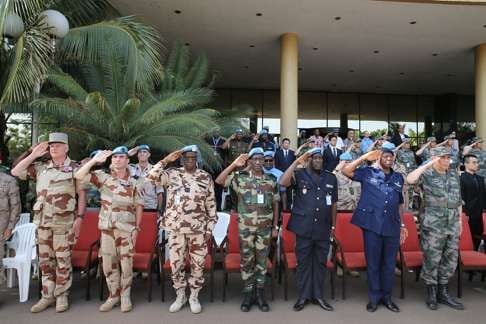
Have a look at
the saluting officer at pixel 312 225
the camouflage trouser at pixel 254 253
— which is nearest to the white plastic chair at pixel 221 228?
the camouflage trouser at pixel 254 253

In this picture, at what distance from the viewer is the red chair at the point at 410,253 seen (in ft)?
14.7

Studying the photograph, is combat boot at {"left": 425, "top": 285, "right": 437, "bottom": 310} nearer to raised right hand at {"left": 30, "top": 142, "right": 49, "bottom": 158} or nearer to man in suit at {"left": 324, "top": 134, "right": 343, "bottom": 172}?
man in suit at {"left": 324, "top": 134, "right": 343, "bottom": 172}

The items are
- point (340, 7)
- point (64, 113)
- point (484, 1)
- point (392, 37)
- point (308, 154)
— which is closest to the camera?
point (308, 154)

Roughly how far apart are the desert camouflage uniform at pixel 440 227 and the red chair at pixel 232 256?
1731mm

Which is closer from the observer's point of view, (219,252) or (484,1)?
(219,252)

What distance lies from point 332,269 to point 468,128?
1847 cm

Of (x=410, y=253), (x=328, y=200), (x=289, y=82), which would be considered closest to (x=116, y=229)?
(x=328, y=200)

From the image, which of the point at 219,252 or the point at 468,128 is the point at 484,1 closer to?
the point at 219,252

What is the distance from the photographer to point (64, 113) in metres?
6.93

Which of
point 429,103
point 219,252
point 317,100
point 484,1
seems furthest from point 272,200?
point 429,103

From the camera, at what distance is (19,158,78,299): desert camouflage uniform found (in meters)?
3.98

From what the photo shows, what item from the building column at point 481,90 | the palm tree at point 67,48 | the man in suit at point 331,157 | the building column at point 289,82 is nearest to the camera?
the palm tree at point 67,48

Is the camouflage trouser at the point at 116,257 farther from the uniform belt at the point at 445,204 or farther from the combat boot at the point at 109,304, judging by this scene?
the uniform belt at the point at 445,204

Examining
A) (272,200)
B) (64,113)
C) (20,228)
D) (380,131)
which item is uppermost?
(380,131)
